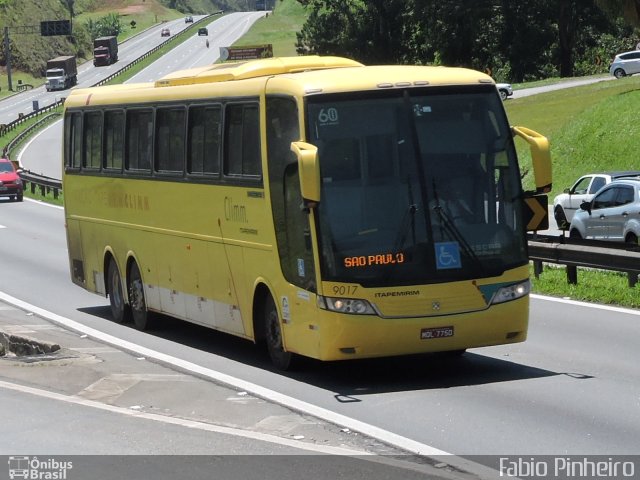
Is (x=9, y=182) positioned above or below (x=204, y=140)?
below

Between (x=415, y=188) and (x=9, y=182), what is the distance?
41.8 m

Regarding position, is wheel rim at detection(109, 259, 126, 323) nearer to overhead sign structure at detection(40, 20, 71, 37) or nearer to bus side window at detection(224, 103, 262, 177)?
bus side window at detection(224, 103, 262, 177)

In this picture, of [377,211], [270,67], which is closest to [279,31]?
[270,67]

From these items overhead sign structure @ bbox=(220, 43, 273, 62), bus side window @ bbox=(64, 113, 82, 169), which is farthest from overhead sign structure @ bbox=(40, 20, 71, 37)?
bus side window @ bbox=(64, 113, 82, 169)

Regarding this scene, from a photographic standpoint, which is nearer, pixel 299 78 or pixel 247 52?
pixel 299 78

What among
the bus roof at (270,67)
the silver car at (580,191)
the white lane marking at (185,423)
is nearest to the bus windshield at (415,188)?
the bus roof at (270,67)

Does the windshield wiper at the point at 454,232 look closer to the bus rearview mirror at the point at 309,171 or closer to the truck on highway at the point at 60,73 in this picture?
the bus rearview mirror at the point at 309,171

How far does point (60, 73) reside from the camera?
131 m

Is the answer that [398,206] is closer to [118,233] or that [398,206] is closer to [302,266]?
[302,266]

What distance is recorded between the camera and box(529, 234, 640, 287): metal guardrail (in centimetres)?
1905

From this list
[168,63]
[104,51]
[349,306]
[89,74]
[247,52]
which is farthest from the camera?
[104,51]

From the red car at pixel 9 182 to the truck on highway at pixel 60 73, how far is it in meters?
78.7

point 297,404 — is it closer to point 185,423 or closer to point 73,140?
point 185,423

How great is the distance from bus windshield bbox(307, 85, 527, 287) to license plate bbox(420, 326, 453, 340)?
0.46 metres
